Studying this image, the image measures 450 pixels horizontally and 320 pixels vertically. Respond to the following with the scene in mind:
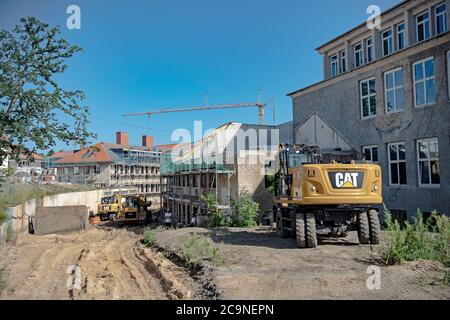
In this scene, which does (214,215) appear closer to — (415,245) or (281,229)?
(281,229)

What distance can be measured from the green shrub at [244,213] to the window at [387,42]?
1031 cm

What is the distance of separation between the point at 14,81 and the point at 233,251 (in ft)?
30.0

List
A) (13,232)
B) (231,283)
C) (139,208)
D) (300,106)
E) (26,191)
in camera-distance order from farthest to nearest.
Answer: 1. (139,208)
2. (26,191)
3. (300,106)
4. (13,232)
5. (231,283)

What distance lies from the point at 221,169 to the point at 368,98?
9.24 meters

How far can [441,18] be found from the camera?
16.7 m

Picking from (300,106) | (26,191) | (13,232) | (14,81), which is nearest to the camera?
(14,81)

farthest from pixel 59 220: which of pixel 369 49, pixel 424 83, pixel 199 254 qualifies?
pixel 424 83

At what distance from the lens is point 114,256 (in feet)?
45.5

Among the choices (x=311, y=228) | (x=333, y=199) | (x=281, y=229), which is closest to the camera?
(x=333, y=199)

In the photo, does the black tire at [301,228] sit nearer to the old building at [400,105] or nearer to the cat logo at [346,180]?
the cat logo at [346,180]

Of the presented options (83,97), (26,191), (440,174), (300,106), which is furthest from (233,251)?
(26,191)

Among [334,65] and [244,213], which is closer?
[244,213]

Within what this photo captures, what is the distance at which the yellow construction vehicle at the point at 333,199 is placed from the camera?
33.6ft

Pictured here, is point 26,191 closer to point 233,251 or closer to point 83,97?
point 83,97
